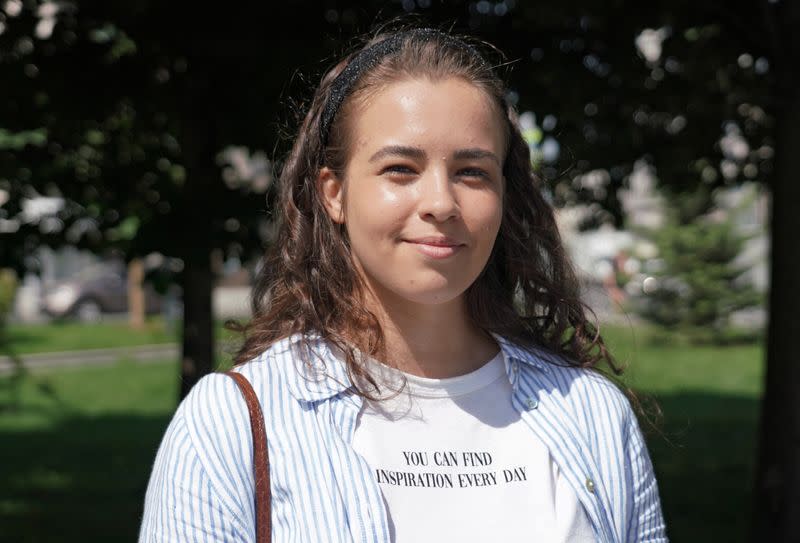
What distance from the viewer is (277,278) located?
6.77 ft

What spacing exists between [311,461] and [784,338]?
4.14 metres

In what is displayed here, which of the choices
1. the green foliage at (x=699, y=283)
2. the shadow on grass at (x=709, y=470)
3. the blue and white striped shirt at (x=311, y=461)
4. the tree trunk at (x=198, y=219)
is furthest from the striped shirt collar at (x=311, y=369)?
the green foliage at (x=699, y=283)

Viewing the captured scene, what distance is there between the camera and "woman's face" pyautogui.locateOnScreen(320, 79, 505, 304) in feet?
5.82

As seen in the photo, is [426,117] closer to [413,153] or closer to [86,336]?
[413,153]

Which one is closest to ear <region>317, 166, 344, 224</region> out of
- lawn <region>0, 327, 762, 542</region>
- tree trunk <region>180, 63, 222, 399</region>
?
lawn <region>0, 327, 762, 542</region>

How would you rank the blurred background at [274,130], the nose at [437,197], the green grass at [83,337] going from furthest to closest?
the green grass at [83,337] → the blurred background at [274,130] → the nose at [437,197]

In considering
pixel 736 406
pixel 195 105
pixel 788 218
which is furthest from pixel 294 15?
pixel 736 406

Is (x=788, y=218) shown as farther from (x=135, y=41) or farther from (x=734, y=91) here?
(x=135, y=41)

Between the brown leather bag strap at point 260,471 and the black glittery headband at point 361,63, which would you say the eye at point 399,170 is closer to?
the black glittery headband at point 361,63

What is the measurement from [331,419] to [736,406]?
10.1 metres

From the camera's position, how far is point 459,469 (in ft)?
5.82

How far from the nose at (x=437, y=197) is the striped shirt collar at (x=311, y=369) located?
300 mm

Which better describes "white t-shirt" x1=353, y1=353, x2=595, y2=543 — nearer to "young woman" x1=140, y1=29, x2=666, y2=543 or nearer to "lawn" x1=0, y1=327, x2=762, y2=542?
"young woman" x1=140, y1=29, x2=666, y2=543

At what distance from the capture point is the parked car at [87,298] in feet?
92.5
